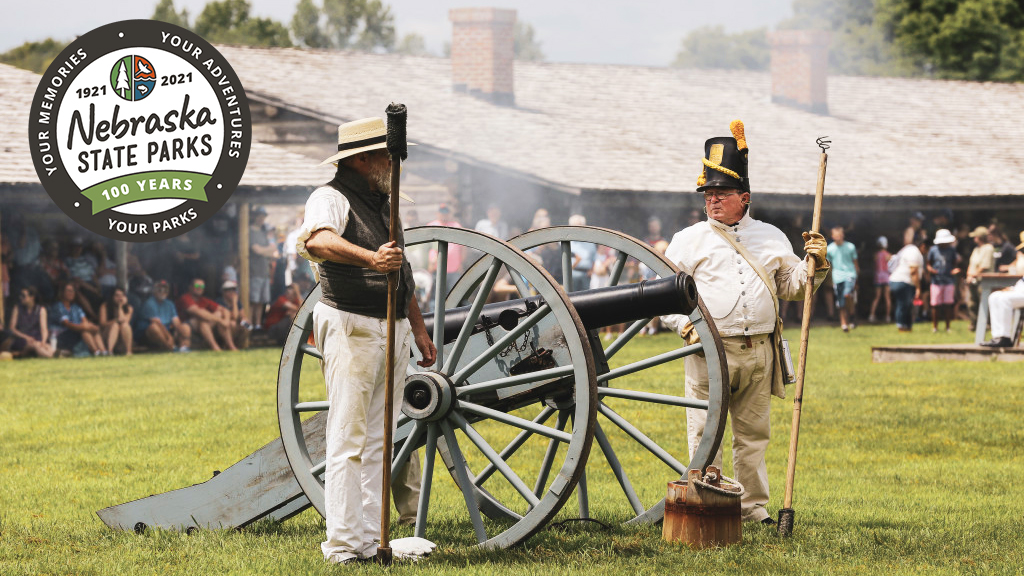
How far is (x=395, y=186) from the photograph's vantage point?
5152 mm

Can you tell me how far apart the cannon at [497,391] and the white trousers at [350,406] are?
33cm

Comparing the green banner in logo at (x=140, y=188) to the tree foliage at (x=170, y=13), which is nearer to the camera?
the green banner in logo at (x=140, y=188)

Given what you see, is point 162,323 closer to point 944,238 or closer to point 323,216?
point 944,238

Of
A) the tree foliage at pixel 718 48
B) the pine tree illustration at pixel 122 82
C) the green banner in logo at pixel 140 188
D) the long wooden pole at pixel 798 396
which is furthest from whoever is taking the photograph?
the tree foliage at pixel 718 48

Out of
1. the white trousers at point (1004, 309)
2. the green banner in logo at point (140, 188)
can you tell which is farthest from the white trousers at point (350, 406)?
the white trousers at point (1004, 309)

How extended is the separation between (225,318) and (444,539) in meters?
11.7

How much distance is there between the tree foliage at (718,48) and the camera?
78812mm

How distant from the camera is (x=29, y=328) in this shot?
53.9ft

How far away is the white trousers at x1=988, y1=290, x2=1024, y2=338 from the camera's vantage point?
15266 millimetres

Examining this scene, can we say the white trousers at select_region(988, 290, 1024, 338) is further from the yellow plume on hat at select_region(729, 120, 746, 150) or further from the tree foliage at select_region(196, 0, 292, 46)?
the tree foliage at select_region(196, 0, 292, 46)

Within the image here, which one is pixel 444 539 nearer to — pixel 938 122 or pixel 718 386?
pixel 718 386

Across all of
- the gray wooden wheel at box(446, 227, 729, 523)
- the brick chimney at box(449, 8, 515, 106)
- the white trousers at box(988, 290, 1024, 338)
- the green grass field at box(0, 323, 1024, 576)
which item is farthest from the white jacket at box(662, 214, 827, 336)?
the brick chimney at box(449, 8, 515, 106)

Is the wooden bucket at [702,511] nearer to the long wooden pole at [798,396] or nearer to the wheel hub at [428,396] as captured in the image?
the long wooden pole at [798,396]

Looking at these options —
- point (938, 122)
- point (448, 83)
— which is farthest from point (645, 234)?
point (938, 122)
